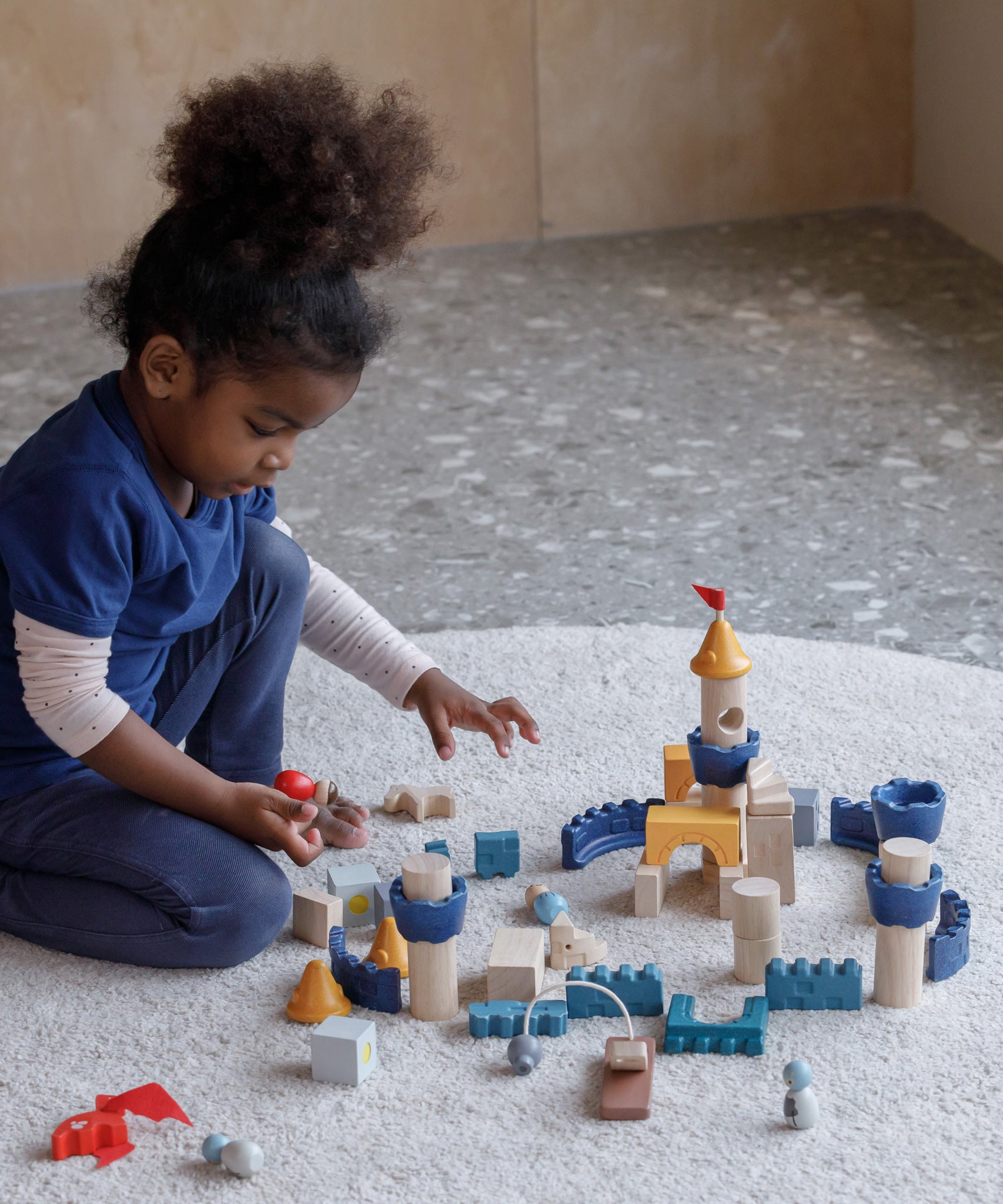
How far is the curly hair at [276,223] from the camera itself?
92 cm

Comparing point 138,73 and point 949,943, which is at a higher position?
point 138,73

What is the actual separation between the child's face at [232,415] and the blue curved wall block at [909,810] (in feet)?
1.53

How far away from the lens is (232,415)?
971 millimetres

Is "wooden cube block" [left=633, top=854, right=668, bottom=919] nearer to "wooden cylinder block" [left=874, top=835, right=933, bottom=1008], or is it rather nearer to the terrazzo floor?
"wooden cylinder block" [left=874, top=835, right=933, bottom=1008]

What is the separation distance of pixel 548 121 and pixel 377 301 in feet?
7.67

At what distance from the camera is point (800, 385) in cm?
237

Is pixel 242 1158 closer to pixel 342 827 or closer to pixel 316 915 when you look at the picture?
pixel 316 915

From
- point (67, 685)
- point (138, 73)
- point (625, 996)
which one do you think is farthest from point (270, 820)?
point (138, 73)

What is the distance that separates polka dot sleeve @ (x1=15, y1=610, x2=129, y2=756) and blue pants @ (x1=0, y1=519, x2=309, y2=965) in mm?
74

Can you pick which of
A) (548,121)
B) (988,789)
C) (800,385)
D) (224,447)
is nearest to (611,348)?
(800,385)

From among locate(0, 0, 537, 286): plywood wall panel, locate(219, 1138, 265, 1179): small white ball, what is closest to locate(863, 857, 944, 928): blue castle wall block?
locate(219, 1138, 265, 1179): small white ball

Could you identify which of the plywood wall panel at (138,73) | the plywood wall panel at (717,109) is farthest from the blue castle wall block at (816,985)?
the plywood wall panel at (717,109)

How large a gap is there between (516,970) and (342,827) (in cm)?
27

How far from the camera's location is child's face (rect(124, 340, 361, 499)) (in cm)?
96
